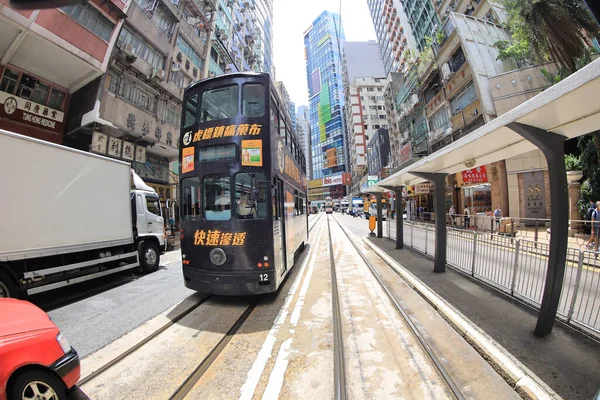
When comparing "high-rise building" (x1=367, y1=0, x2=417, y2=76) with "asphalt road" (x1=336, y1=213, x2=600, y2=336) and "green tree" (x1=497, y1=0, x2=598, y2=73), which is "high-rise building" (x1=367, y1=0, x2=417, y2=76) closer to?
"green tree" (x1=497, y1=0, x2=598, y2=73)

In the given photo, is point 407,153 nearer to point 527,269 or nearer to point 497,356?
point 527,269

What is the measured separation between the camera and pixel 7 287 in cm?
486

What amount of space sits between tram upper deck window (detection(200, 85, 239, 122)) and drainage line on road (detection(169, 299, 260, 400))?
397cm

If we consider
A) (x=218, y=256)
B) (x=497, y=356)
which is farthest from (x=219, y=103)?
(x=497, y=356)

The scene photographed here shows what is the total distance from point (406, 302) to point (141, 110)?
66.3 ft

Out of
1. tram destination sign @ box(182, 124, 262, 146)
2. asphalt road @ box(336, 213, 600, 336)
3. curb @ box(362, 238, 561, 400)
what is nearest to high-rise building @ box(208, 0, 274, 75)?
tram destination sign @ box(182, 124, 262, 146)

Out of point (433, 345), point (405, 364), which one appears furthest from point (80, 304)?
point (433, 345)

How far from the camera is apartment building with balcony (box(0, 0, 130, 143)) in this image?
1181 centimetres

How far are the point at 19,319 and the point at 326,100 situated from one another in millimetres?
145021

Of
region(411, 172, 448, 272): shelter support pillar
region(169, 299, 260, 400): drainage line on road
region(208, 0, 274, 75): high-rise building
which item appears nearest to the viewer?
region(169, 299, 260, 400): drainage line on road

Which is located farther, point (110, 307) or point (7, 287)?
point (110, 307)

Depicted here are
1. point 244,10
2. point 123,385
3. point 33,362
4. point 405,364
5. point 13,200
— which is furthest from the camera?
point 244,10

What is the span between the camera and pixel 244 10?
41281 mm

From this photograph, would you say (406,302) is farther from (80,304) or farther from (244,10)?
(244,10)
